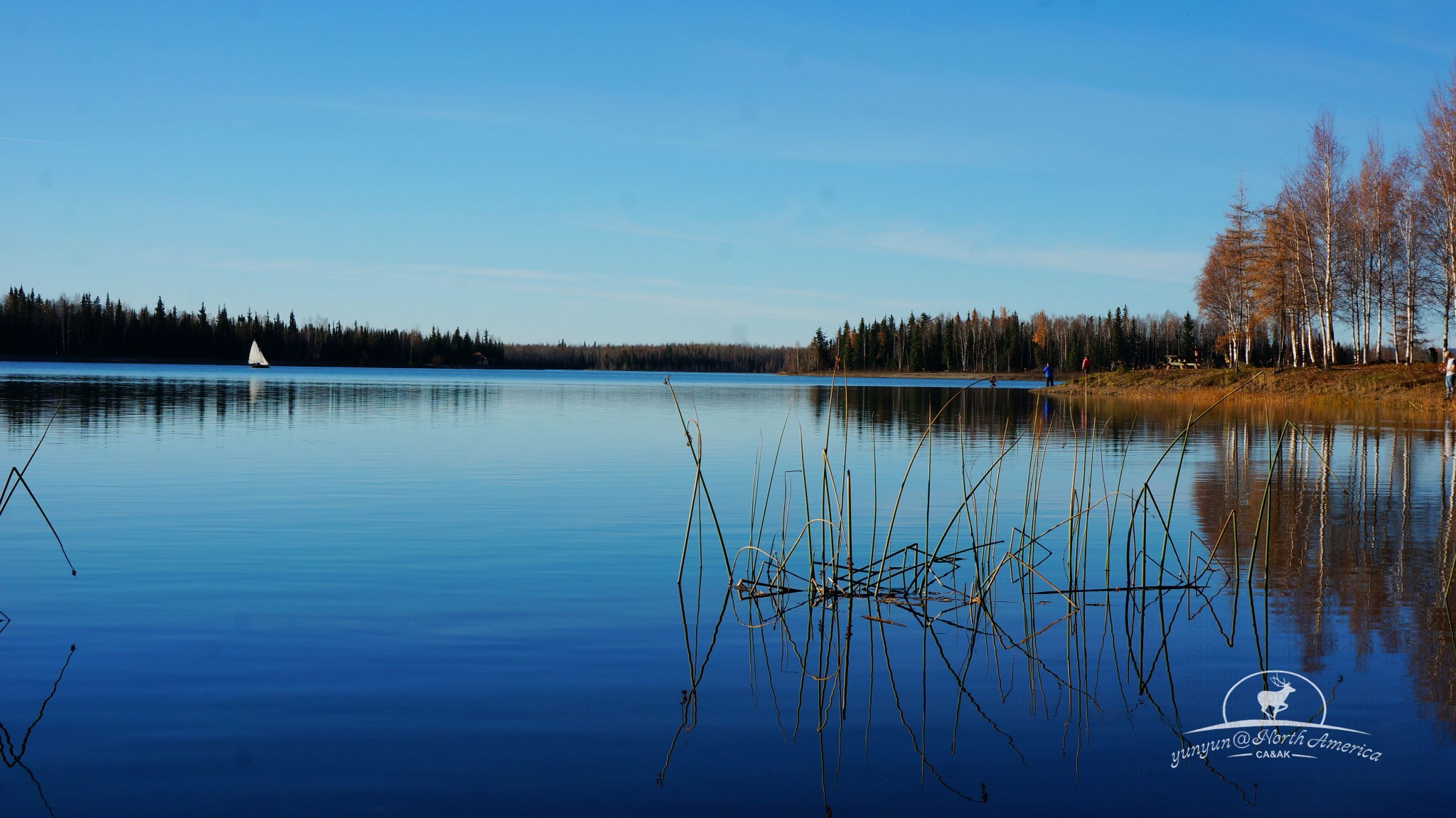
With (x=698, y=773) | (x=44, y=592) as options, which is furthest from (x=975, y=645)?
(x=44, y=592)

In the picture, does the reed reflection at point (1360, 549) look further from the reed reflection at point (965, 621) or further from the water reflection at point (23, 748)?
the water reflection at point (23, 748)

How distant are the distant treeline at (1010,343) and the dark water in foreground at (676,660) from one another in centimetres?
10600

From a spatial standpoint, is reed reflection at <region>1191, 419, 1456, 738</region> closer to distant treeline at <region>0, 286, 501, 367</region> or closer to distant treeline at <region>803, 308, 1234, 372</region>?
distant treeline at <region>803, 308, 1234, 372</region>

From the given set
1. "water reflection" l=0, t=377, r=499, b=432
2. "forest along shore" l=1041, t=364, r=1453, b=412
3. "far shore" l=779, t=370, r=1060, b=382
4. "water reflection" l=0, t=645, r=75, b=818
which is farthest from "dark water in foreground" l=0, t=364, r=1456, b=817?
"far shore" l=779, t=370, r=1060, b=382

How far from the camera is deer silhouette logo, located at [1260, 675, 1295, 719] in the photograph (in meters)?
5.25

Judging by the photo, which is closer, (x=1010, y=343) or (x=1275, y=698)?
(x=1275, y=698)

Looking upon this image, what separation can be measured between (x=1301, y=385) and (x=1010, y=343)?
3697 inches

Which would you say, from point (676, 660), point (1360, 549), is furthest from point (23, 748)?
point (1360, 549)

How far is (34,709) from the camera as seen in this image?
508 cm

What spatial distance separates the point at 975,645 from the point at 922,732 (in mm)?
1610

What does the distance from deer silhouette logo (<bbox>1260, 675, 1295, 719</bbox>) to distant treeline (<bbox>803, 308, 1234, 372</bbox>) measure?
110086mm

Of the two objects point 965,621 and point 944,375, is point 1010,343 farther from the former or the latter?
point 965,621

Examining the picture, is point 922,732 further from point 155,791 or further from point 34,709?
point 34,709

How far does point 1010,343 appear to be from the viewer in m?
134
